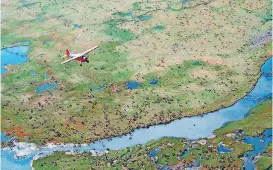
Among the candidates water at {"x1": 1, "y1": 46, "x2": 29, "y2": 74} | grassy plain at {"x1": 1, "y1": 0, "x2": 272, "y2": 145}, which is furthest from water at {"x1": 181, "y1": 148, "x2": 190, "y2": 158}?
water at {"x1": 1, "y1": 46, "x2": 29, "y2": 74}

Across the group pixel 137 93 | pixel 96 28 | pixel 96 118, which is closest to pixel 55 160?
pixel 96 118

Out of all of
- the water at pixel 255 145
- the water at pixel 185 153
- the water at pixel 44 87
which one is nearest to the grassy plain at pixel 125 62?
the water at pixel 44 87

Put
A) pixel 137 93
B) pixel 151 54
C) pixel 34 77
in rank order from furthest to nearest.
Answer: pixel 151 54 < pixel 34 77 < pixel 137 93

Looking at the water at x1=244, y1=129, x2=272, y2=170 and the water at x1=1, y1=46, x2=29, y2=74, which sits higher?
the water at x1=1, y1=46, x2=29, y2=74

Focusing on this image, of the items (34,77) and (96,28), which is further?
(96,28)

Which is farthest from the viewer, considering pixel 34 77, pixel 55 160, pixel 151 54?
pixel 151 54

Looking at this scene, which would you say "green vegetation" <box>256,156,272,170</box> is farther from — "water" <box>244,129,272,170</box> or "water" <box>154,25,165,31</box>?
"water" <box>154,25,165,31</box>

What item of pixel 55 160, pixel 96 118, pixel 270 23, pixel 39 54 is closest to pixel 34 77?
pixel 39 54

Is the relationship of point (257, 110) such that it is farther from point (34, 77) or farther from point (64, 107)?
point (34, 77)

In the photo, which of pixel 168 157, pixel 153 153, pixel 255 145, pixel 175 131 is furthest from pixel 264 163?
pixel 153 153
